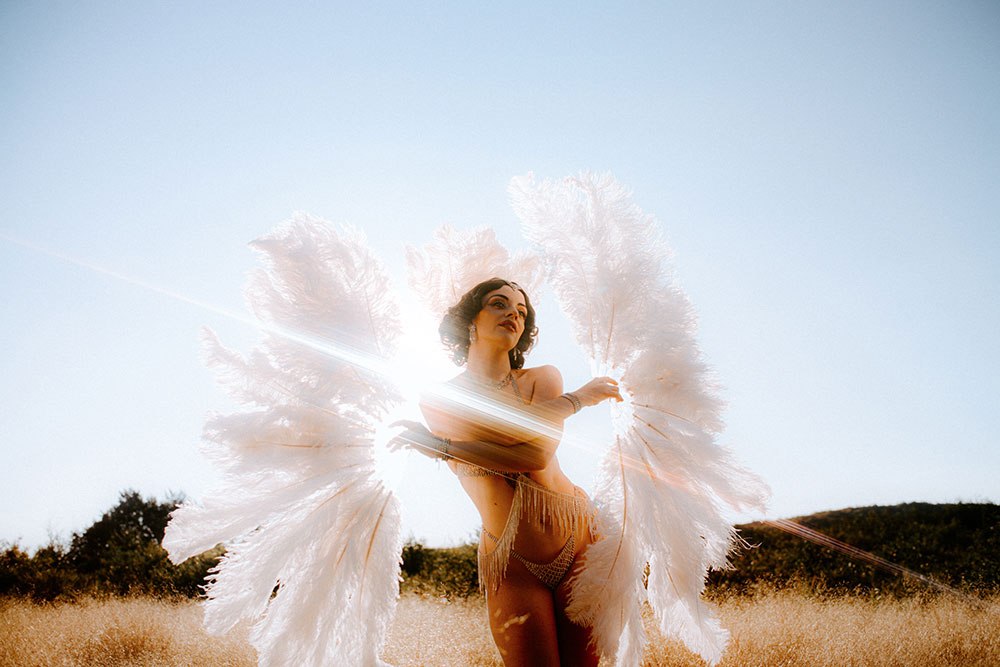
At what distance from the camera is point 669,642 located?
5.11 m

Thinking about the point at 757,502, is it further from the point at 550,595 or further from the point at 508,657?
the point at 508,657

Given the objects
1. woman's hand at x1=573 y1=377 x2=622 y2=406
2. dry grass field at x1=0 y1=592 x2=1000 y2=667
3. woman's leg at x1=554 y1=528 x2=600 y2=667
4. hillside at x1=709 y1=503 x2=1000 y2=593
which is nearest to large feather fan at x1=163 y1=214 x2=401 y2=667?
woman's leg at x1=554 y1=528 x2=600 y2=667

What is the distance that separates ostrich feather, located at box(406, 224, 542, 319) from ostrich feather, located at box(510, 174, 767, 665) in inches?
18.5

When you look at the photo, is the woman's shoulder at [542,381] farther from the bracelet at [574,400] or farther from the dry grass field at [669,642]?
the dry grass field at [669,642]

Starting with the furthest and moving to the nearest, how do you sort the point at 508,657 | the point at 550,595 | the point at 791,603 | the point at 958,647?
the point at 791,603, the point at 958,647, the point at 550,595, the point at 508,657

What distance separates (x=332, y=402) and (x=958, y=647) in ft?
20.6

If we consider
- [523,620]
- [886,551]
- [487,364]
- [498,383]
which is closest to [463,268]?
[487,364]

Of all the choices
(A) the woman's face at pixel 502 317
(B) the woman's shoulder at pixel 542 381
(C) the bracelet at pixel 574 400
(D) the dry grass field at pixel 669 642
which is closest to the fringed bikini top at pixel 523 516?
(B) the woman's shoulder at pixel 542 381

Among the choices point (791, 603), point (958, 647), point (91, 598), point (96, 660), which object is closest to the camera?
point (958, 647)

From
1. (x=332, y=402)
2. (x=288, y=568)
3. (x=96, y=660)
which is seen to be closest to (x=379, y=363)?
(x=332, y=402)

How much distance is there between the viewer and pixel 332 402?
8.52 feet

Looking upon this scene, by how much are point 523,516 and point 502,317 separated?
42.5 inches

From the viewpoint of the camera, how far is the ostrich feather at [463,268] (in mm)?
3324

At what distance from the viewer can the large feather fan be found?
2438mm
